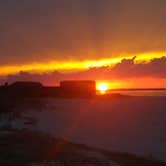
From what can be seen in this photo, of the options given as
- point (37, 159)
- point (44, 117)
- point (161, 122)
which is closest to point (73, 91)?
point (44, 117)

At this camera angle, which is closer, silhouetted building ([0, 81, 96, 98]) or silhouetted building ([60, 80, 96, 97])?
silhouetted building ([0, 81, 96, 98])

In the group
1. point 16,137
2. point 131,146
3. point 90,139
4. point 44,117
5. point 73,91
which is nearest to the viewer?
point 16,137

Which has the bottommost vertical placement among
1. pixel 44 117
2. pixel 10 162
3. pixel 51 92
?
pixel 10 162

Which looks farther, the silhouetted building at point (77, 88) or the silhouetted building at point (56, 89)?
the silhouetted building at point (77, 88)

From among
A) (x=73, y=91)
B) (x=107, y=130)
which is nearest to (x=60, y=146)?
(x=107, y=130)

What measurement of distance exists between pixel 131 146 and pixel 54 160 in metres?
12.5

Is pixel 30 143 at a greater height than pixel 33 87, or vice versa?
pixel 33 87

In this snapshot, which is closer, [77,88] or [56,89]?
[77,88]

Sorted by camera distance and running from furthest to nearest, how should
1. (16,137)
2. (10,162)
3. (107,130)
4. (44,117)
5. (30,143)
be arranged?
(44,117) → (107,130) → (16,137) → (30,143) → (10,162)

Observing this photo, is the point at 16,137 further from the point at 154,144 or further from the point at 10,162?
the point at 154,144

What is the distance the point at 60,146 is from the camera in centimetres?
2569

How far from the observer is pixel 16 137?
27797mm

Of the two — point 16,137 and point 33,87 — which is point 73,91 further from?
point 16,137

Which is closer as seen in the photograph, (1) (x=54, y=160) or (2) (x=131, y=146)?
(1) (x=54, y=160)
